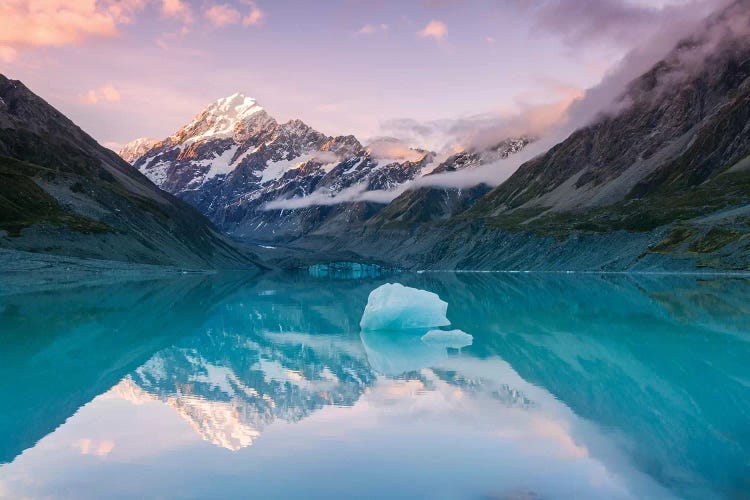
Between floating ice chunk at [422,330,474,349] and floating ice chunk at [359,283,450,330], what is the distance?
6058 millimetres

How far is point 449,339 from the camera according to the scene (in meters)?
42.5

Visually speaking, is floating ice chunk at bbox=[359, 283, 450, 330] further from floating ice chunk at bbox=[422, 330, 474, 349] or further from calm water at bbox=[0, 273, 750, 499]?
floating ice chunk at bbox=[422, 330, 474, 349]

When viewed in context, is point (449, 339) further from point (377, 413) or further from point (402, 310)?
point (377, 413)

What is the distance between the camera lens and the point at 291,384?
2952 cm

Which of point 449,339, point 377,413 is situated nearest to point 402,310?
point 449,339

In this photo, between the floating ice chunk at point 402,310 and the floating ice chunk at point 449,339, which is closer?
the floating ice chunk at point 449,339

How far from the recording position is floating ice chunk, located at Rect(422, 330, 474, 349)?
4166 cm

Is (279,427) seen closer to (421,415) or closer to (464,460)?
(421,415)

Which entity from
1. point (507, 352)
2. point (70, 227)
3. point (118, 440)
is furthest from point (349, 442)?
point (70, 227)

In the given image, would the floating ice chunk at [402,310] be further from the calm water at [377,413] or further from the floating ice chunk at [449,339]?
the floating ice chunk at [449,339]

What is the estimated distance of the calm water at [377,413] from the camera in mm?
16750

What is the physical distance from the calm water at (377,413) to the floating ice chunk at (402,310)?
1.35 meters

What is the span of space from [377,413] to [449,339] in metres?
19.1

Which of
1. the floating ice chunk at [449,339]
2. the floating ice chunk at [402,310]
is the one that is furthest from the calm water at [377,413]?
the floating ice chunk at [402,310]
